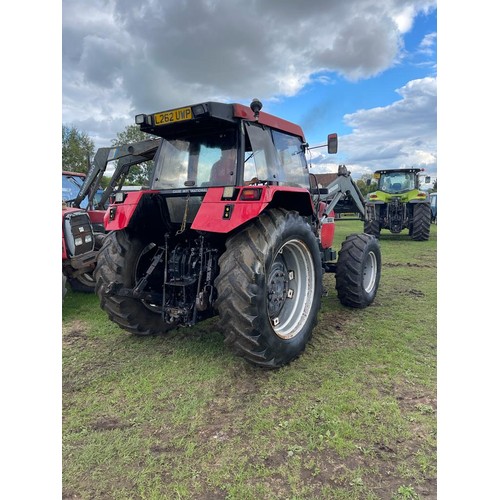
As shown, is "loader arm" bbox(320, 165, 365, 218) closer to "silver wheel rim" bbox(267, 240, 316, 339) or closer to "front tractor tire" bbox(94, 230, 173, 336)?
"silver wheel rim" bbox(267, 240, 316, 339)

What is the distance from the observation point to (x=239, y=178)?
132 inches

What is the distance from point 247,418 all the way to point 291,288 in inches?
56.0

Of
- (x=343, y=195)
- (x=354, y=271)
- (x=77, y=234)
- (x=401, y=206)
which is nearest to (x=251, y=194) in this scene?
(x=354, y=271)

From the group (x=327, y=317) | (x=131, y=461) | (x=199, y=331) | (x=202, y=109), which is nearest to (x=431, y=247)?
(x=327, y=317)

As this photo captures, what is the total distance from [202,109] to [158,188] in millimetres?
1071

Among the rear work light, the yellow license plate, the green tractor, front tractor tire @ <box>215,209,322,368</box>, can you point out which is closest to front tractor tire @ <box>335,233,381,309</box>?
front tractor tire @ <box>215,209,322,368</box>

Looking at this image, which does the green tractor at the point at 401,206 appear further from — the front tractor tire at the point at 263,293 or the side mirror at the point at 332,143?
the front tractor tire at the point at 263,293

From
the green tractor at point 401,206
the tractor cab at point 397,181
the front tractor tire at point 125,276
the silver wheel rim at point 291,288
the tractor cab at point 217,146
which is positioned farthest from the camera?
the tractor cab at point 397,181

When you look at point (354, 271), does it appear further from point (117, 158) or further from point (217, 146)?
point (117, 158)

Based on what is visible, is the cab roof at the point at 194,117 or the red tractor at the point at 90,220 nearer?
the cab roof at the point at 194,117

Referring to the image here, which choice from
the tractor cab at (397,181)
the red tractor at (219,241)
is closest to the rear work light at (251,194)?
the red tractor at (219,241)

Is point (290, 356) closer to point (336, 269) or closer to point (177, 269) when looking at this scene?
point (177, 269)

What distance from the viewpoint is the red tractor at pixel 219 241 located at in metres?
2.88

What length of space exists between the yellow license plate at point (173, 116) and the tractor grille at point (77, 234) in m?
2.05
